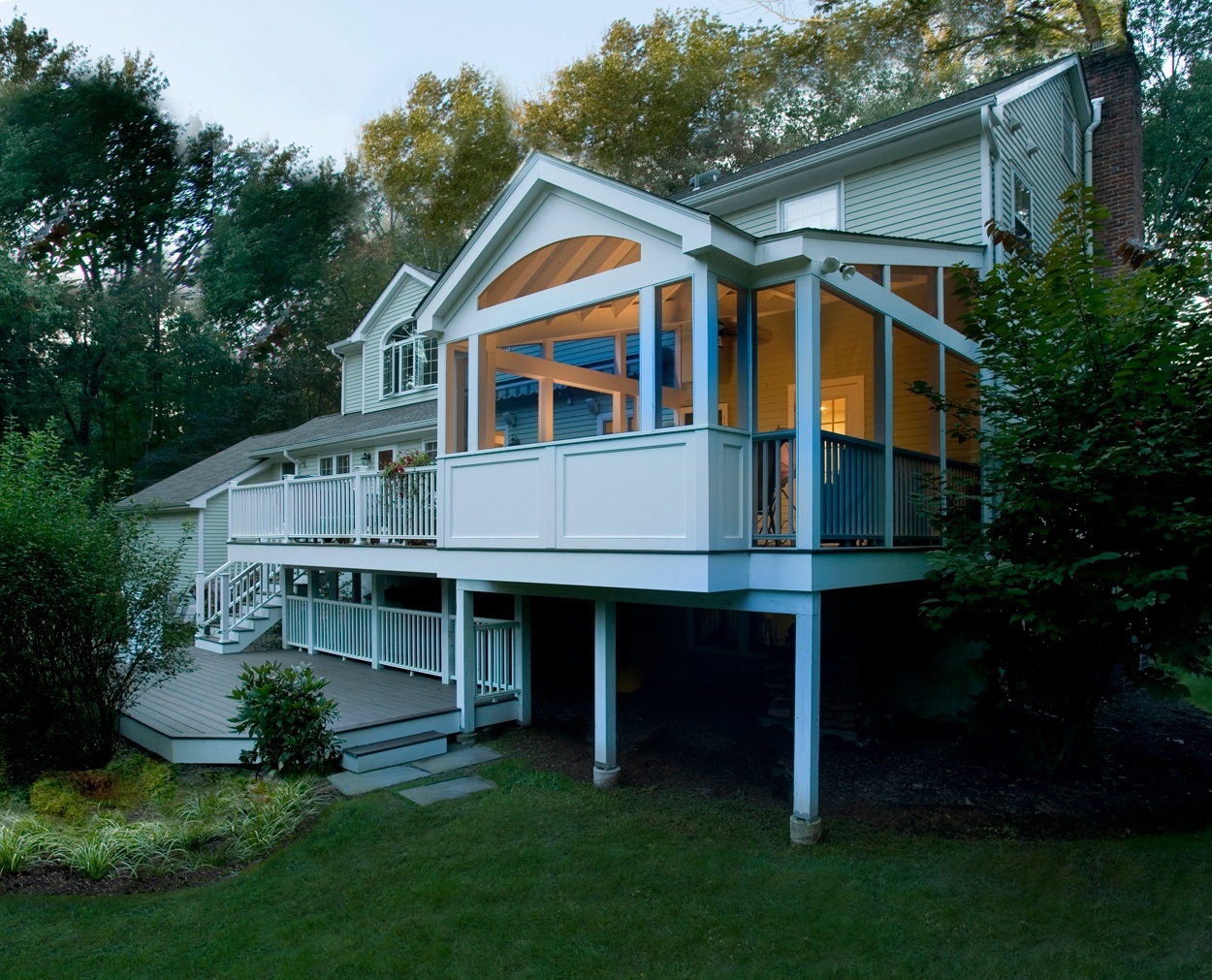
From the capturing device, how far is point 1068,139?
43.2 ft

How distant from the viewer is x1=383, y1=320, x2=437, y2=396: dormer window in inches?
711

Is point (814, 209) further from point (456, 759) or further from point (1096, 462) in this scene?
point (456, 759)

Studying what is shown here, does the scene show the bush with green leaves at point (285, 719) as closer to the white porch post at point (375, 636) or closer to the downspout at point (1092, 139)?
the white porch post at point (375, 636)

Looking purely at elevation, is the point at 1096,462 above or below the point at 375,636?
above

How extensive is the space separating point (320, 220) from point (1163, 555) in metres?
33.1

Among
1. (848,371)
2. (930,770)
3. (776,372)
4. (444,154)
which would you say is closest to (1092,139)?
(848,371)

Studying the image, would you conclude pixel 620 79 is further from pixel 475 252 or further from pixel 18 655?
pixel 18 655

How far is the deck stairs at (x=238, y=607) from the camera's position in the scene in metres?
14.1

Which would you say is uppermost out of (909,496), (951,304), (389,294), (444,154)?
(444,154)

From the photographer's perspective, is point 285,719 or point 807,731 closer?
point 807,731

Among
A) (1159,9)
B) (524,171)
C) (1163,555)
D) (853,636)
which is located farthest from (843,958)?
(1159,9)

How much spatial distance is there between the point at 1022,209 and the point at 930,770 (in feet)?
24.6

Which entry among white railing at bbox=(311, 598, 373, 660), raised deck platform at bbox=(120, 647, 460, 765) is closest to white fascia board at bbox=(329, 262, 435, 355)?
white railing at bbox=(311, 598, 373, 660)

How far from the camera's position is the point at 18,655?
8148mm
